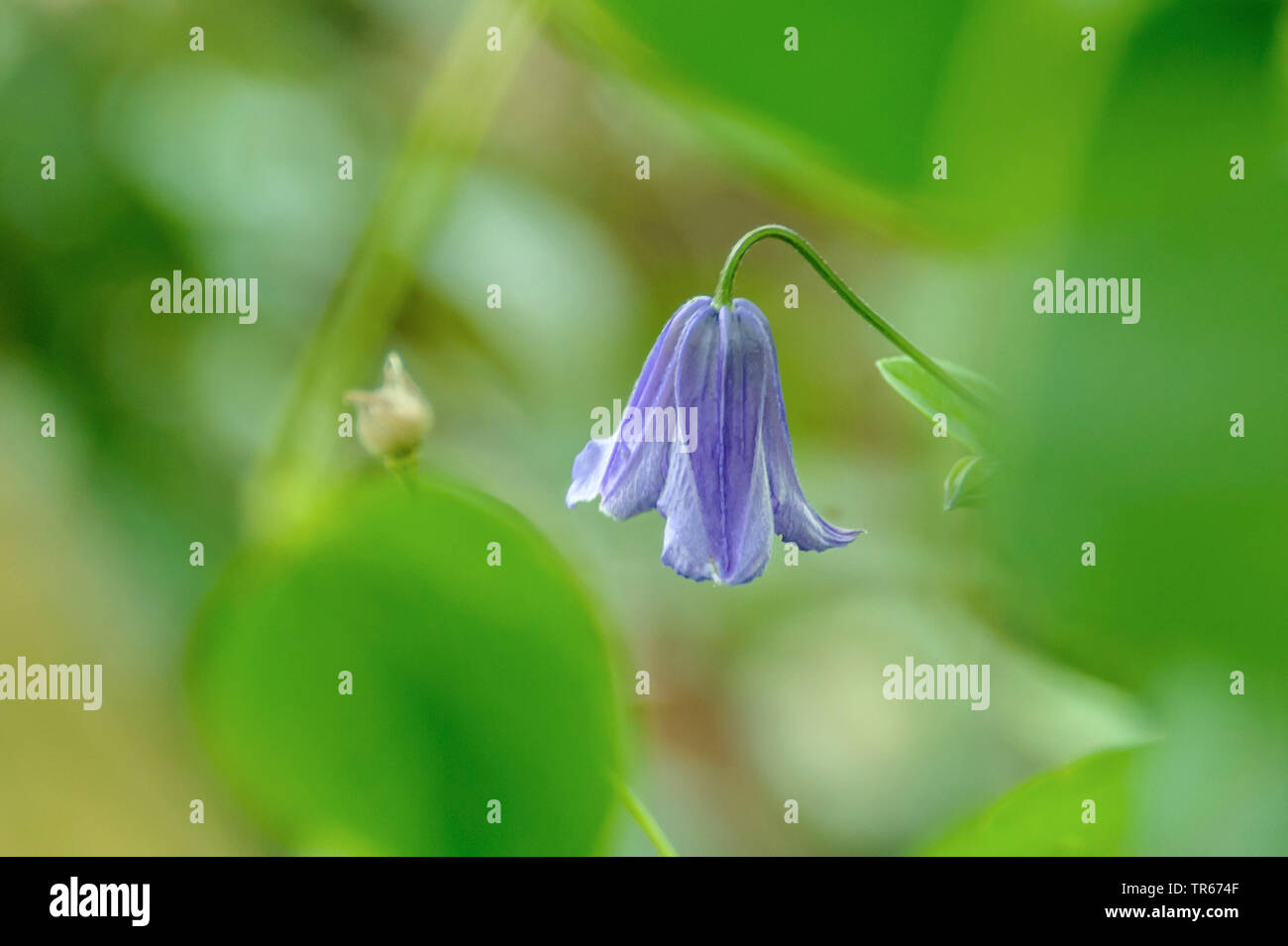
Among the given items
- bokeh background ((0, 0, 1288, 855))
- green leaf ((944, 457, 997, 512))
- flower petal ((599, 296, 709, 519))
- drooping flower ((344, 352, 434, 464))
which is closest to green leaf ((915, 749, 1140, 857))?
bokeh background ((0, 0, 1288, 855))

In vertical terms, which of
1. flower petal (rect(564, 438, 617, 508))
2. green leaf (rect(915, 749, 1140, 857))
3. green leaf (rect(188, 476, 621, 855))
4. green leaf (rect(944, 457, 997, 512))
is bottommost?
green leaf (rect(915, 749, 1140, 857))

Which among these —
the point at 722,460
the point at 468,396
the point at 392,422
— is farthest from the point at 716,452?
the point at 468,396

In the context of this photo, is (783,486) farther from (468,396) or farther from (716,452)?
(468,396)

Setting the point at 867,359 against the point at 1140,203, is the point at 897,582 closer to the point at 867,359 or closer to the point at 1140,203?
the point at 867,359

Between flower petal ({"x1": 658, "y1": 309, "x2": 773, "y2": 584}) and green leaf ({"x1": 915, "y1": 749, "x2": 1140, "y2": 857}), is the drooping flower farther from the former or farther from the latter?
green leaf ({"x1": 915, "y1": 749, "x2": 1140, "y2": 857})

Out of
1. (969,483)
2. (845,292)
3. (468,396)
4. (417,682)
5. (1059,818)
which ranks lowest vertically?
(1059,818)

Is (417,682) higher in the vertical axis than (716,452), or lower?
lower
